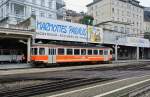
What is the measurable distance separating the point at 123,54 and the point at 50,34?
32.4m

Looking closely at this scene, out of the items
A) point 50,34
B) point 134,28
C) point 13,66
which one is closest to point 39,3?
point 50,34

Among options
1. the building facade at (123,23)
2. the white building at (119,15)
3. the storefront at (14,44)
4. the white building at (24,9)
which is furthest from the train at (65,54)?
the white building at (119,15)

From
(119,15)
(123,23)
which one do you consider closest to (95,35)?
(119,15)

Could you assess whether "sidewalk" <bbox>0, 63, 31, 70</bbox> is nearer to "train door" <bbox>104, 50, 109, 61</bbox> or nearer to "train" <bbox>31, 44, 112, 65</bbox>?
"train" <bbox>31, 44, 112, 65</bbox>

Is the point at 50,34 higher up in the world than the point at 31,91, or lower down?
higher up

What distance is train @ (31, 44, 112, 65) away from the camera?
37.0m

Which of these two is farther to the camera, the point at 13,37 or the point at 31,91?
the point at 13,37

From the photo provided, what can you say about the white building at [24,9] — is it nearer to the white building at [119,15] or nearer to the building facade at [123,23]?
the building facade at [123,23]

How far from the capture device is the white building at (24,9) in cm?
5903

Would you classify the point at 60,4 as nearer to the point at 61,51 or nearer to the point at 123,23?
the point at 123,23

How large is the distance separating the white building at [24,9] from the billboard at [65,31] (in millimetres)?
13238

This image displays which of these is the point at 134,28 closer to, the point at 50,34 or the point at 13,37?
the point at 50,34

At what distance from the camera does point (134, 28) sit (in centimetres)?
9300

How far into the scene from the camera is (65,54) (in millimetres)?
39781
